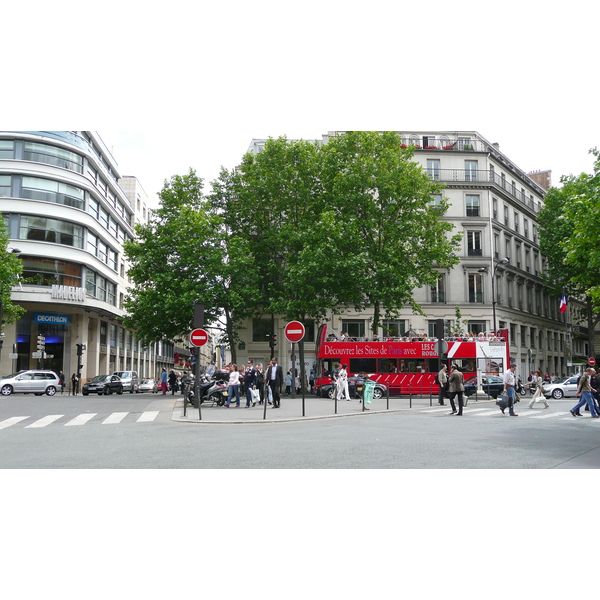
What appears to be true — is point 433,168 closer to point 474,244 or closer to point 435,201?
point 435,201

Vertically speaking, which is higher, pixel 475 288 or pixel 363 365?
pixel 475 288

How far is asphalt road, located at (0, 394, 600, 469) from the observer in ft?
32.4

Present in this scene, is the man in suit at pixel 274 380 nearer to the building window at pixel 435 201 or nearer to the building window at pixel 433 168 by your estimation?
the building window at pixel 435 201

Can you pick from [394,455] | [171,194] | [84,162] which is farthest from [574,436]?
[84,162]

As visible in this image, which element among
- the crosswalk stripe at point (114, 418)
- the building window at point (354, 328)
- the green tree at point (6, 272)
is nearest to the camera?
the crosswalk stripe at point (114, 418)

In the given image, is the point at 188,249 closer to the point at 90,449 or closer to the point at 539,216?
the point at 90,449

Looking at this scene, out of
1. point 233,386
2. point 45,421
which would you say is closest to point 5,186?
point 233,386

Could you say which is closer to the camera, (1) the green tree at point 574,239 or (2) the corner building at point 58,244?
(1) the green tree at point 574,239

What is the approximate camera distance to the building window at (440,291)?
49.3 metres

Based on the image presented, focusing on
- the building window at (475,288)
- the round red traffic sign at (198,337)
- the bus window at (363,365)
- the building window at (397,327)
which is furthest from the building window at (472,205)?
the round red traffic sign at (198,337)

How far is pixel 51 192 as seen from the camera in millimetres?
44688

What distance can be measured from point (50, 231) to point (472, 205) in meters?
33.9

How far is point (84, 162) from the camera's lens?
1884 inches

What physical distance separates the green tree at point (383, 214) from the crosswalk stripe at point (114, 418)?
19.9 m
